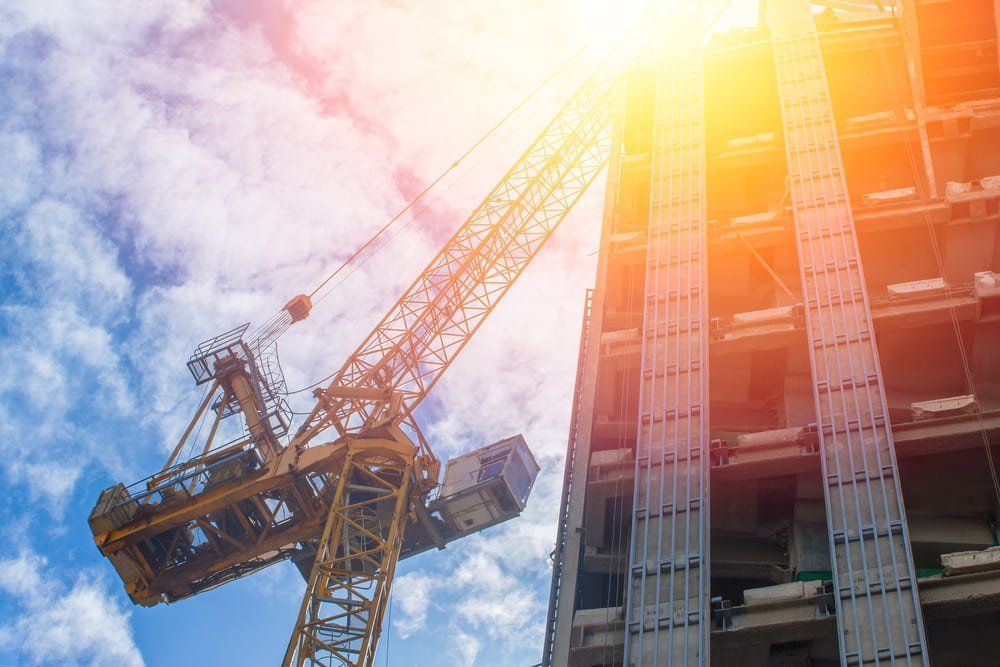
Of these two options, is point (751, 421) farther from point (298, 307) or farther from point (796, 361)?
point (298, 307)

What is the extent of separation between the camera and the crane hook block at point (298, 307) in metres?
50.2

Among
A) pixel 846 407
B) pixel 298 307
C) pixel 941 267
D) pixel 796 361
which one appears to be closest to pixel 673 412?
pixel 846 407

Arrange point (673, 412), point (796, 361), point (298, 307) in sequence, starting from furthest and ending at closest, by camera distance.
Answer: point (298, 307), point (796, 361), point (673, 412)

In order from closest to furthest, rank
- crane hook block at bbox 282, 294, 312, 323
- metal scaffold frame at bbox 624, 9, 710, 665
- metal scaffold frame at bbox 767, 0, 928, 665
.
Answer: metal scaffold frame at bbox 767, 0, 928, 665 → metal scaffold frame at bbox 624, 9, 710, 665 → crane hook block at bbox 282, 294, 312, 323

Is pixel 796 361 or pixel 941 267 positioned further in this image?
pixel 941 267

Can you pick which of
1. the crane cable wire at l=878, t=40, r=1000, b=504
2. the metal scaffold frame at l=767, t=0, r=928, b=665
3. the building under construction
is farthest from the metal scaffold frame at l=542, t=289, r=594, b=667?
the crane cable wire at l=878, t=40, r=1000, b=504

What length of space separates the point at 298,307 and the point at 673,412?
92.8 ft

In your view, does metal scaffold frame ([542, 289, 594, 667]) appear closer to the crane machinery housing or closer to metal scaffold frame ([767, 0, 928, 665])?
the crane machinery housing

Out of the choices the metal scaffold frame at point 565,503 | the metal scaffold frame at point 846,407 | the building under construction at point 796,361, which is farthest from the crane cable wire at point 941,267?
the metal scaffold frame at point 565,503

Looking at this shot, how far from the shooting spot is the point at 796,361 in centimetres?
2867

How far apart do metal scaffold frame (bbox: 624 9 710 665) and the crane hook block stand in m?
22.3

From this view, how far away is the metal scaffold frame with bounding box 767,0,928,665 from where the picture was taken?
2083cm

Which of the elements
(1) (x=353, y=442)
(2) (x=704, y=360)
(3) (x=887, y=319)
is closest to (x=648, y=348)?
(2) (x=704, y=360)

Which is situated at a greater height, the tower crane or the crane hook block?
the crane hook block
